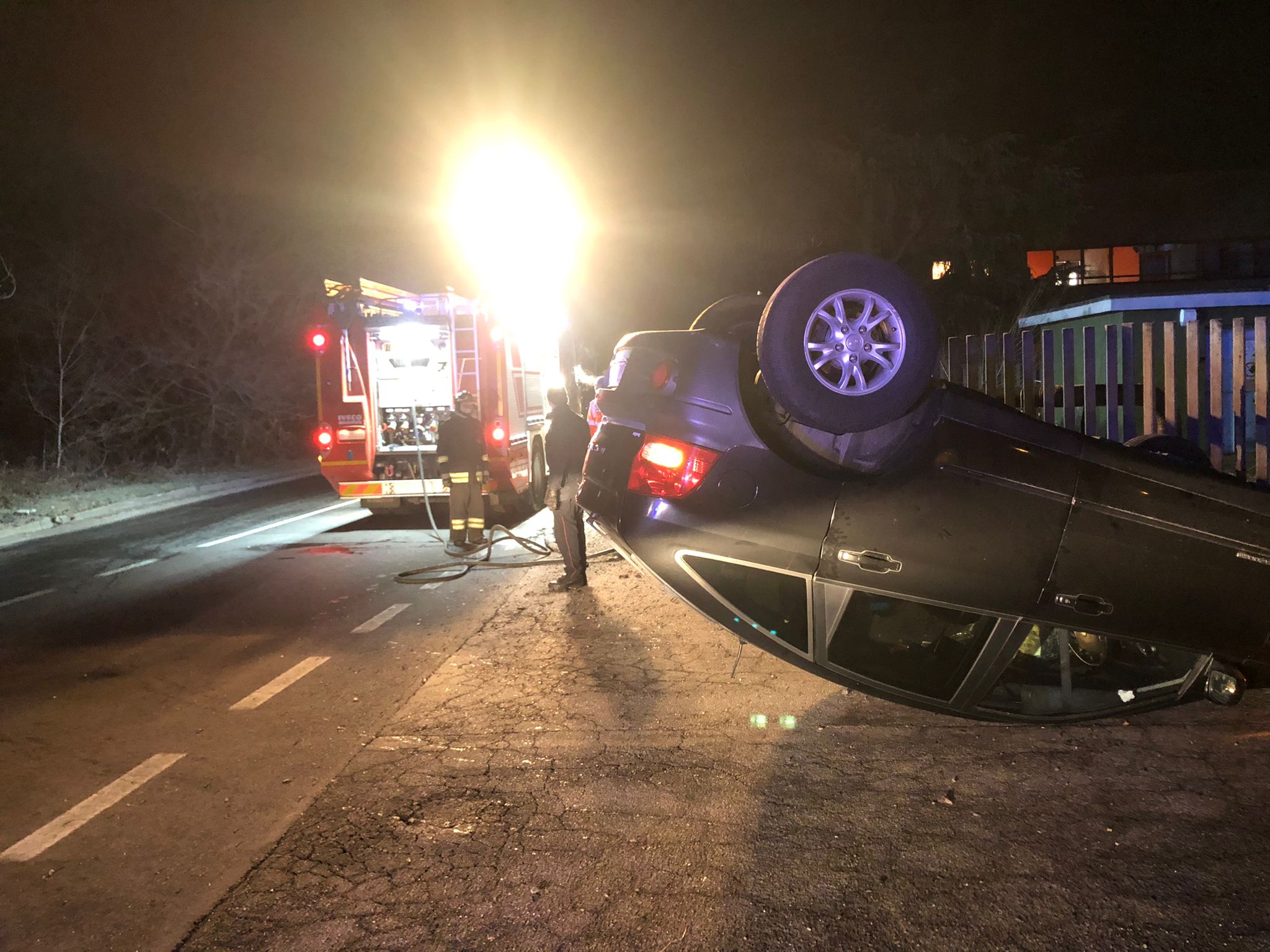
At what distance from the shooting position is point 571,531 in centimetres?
812

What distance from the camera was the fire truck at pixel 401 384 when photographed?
11.9m

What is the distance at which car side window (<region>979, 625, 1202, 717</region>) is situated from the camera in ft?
13.0

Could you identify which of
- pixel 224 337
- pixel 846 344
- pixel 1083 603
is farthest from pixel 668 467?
pixel 224 337

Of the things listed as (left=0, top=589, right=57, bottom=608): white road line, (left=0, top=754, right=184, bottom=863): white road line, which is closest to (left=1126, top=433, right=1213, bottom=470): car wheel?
(left=0, top=754, right=184, bottom=863): white road line

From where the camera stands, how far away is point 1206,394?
7027 millimetres

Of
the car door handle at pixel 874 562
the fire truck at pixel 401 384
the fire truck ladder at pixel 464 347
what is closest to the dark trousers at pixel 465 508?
the fire truck at pixel 401 384

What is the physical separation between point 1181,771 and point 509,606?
16.3 ft

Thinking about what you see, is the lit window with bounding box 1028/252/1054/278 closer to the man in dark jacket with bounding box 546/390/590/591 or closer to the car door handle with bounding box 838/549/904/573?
the man in dark jacket with bounding box 546/390/590/591

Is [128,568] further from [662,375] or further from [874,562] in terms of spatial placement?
[874,562]

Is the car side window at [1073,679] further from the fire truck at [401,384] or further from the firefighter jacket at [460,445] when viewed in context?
the fire truck at [401,384]

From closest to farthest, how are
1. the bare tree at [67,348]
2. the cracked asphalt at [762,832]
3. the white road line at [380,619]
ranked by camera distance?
1. the cracked asphalt at [762,832]
2. the white road line at [380,619]
3. the bare tree at [67,348]

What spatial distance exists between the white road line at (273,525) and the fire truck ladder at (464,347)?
3.45 meters

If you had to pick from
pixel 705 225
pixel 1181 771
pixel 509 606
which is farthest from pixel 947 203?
pixel 1181 771

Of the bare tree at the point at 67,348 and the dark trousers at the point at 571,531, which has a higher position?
the bare tree at the point at 67,348
